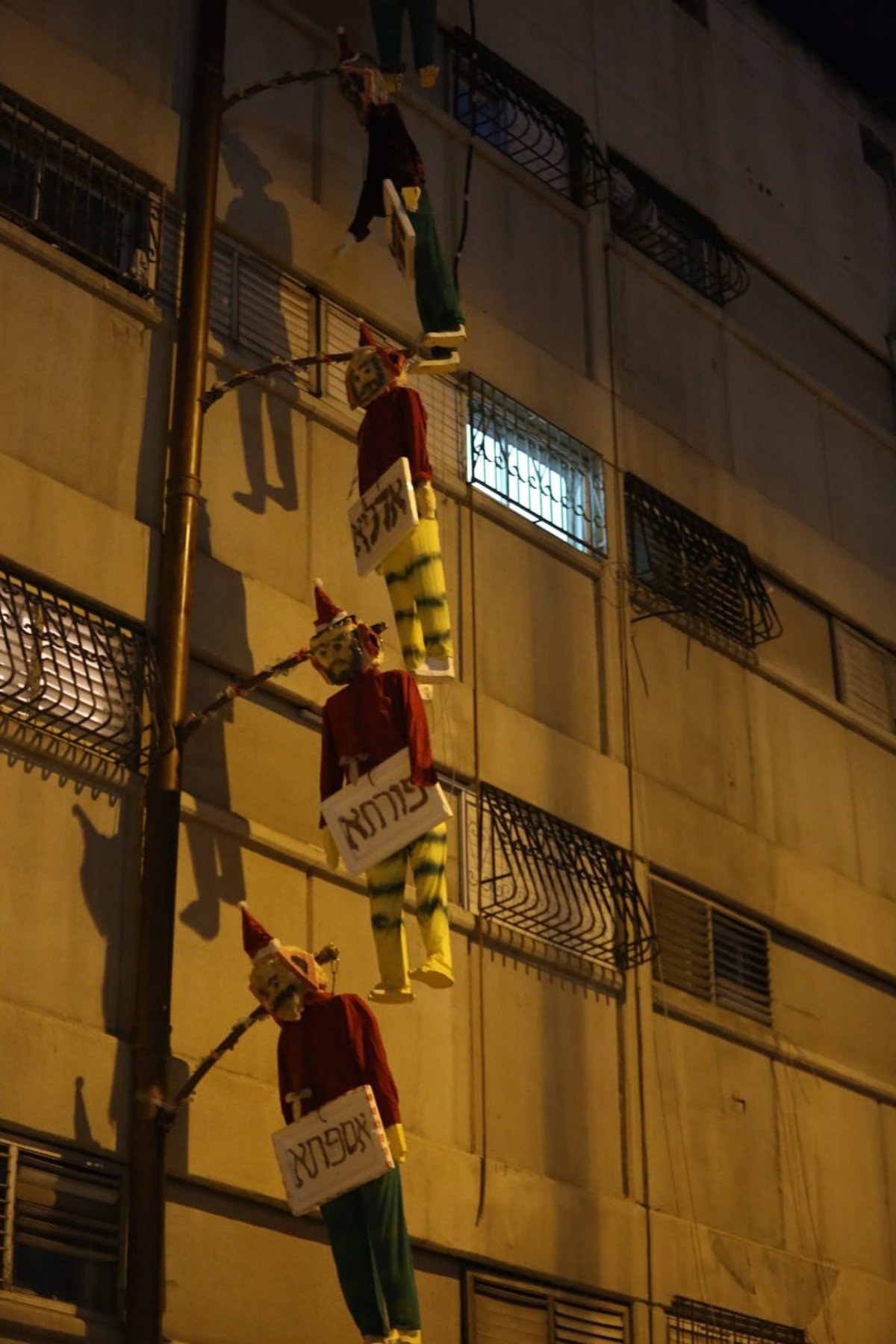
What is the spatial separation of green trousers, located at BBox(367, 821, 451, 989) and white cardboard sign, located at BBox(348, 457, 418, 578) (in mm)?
1102

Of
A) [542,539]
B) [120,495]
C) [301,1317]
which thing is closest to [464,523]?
[542,539]

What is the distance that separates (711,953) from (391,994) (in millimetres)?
2932

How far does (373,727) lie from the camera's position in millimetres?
8273

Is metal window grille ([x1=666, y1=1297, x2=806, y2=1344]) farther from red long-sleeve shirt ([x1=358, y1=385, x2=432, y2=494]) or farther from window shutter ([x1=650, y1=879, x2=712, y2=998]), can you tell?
red long-sleeve shirt ([x1=358, y1=385, x2=432, y2=494])

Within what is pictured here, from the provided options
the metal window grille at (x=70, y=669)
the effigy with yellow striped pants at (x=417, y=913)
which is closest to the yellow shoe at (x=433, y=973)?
the effigy with yellow striped pants at (x=417, y=913)

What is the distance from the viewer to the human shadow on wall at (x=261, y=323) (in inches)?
374

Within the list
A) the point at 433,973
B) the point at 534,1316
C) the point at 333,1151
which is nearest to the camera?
the point at 333,1151

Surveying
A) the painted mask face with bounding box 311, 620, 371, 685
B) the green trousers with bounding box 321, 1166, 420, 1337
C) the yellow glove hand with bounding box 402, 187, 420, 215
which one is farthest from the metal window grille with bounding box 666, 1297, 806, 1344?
the yellow glove hand with bounding box 402, 187, 420, 215

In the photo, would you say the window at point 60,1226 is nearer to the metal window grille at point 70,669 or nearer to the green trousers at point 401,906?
the green trousers at point 401,906

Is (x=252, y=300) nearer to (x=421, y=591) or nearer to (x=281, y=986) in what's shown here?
(x=421, y=591)

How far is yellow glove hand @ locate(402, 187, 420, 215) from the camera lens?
32.1 feet

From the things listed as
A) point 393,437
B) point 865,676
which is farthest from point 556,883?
point 865,676

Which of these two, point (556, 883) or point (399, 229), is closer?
point (399, 229)

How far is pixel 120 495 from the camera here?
8.89m
